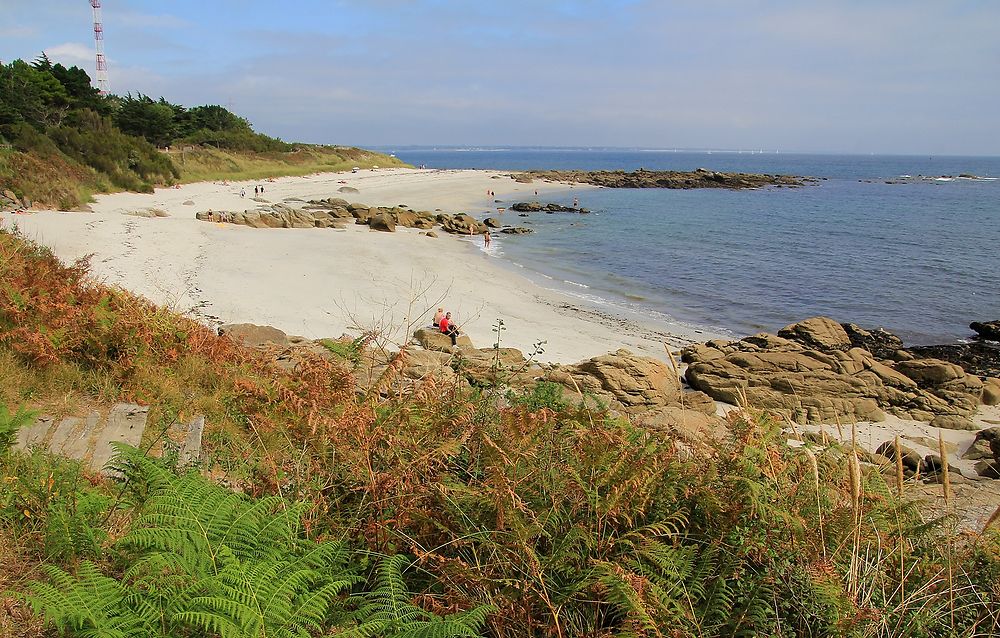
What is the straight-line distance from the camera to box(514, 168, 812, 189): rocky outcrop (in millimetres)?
91938

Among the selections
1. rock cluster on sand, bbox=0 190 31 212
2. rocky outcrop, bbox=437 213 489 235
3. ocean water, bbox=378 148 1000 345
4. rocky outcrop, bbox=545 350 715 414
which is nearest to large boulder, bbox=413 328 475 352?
rocky outcrop, bbox=545 350 715 414

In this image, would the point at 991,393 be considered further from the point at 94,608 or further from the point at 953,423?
the point at 94,608

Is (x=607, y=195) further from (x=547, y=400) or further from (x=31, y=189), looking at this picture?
(x=547, y=400)

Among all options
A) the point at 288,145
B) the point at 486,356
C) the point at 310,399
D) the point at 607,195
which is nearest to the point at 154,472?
the point at 310,399

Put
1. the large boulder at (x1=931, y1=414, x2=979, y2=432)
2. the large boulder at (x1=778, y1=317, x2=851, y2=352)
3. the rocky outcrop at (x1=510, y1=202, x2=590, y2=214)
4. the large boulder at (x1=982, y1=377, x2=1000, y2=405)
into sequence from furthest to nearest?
the rocky outcrop at (x1=510, y1=202, x2=590, y2=214) → the large boulder at (x1=778, y1=317, x2=851, y2=352) → the large boulder at (x1=982, y1=377, x2=1000, y2=405) → the large boulder at (x1=931, y1=414, x2=979, y2=432)

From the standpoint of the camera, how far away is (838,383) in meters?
13.4

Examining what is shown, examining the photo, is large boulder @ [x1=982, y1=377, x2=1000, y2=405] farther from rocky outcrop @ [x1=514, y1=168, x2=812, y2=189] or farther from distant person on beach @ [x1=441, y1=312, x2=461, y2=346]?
rocky outcrop @ [x1=514, y1=168, x2=812, y2=189]

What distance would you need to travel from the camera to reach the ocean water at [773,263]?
22578 mm

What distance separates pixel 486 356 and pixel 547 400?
688 centimetres

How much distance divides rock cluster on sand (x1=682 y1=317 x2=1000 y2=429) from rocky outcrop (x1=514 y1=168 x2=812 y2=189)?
7728cm

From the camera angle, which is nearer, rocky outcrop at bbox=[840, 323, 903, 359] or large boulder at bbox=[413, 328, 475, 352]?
large boulder at bbox=[413, 328, 475, 352]

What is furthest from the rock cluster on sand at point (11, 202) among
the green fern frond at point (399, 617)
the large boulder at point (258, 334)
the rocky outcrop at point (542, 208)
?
the rocky outcrop at point (542, 208)

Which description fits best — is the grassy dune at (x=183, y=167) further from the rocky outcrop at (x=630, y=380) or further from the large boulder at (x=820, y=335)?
the large boulder at (x=820, y=335)

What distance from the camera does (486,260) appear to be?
28391mm
